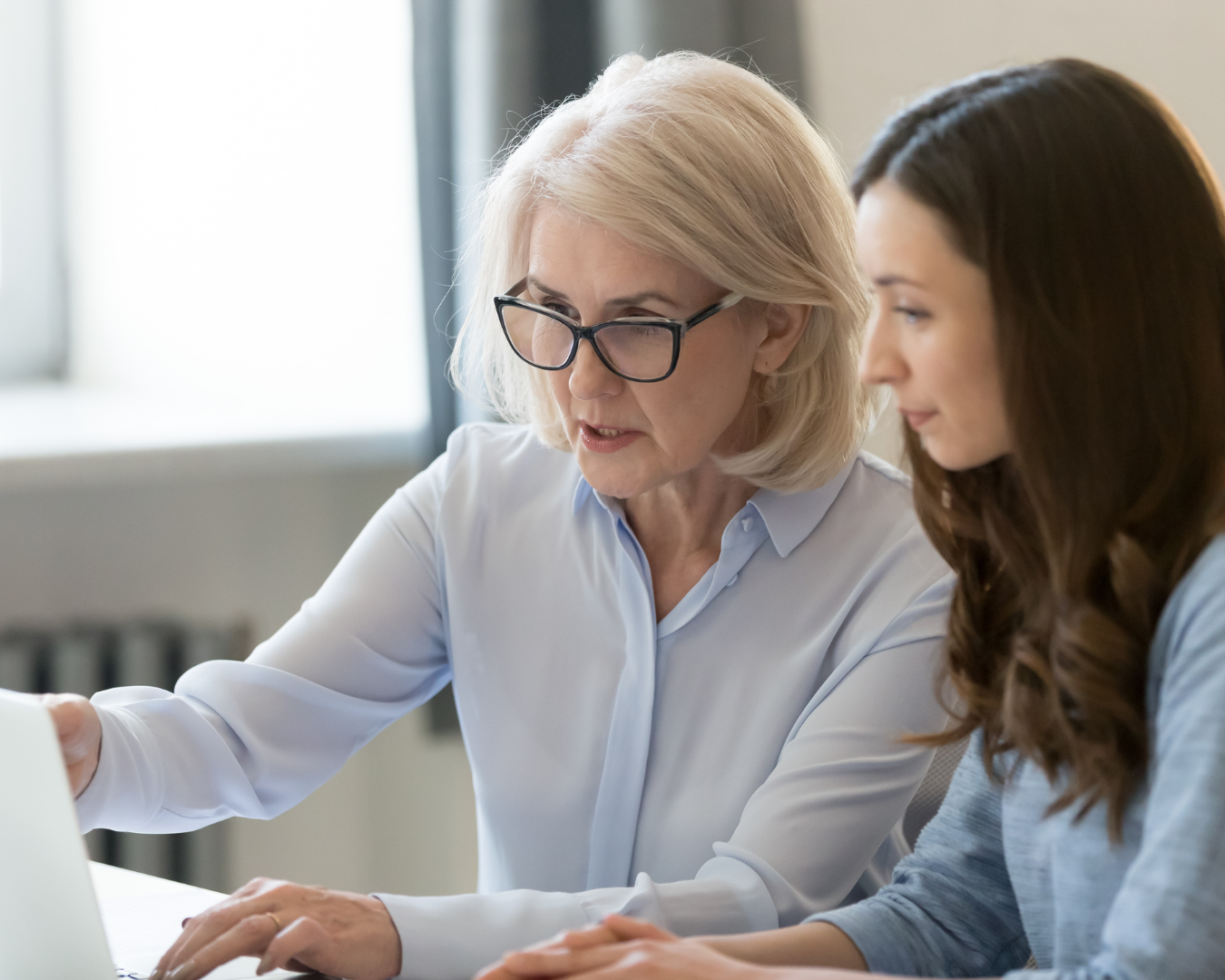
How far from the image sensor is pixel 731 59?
224cm

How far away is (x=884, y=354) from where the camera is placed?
87 cm

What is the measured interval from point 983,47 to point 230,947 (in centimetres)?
192

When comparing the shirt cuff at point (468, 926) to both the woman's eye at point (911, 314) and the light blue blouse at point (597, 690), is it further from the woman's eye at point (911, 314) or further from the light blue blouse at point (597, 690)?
the woman's eye at point (911, 314)

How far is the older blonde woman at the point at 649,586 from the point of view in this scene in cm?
122

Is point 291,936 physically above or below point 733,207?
below

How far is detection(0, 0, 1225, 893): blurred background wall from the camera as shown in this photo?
2166mm

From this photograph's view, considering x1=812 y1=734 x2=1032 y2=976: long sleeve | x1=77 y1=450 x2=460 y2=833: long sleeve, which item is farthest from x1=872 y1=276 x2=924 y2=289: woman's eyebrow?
x1=77 y1=450 x2=460 y2=833: long sleeve

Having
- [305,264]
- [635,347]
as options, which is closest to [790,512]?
[635,347]

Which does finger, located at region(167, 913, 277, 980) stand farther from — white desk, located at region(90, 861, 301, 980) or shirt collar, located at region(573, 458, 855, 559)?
shirt collar, located at region(573, 458, 855, 559)

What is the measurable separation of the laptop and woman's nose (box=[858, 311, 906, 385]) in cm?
58

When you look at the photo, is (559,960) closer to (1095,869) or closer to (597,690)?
(1095,869)

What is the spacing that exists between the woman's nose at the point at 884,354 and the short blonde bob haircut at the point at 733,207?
0.40m

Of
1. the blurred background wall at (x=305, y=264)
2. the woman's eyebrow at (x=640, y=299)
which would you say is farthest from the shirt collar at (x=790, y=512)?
the blurred background wall at (x=305, y=264)

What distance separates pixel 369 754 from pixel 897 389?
1765 mm
